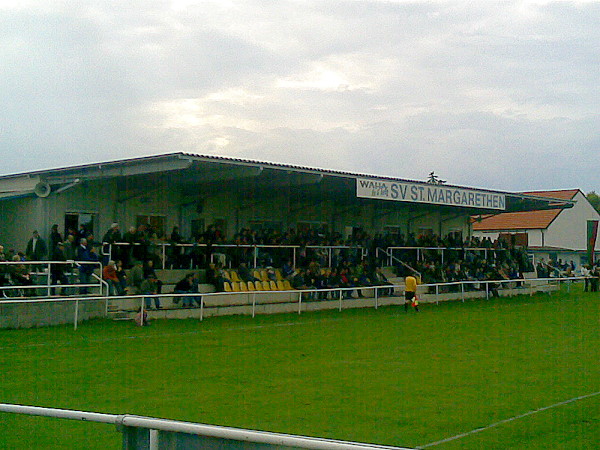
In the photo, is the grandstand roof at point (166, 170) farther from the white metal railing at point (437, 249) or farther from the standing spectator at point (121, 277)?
the white metal railing at point (437, 249)

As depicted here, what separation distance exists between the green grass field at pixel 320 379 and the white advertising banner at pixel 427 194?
7.73 metres

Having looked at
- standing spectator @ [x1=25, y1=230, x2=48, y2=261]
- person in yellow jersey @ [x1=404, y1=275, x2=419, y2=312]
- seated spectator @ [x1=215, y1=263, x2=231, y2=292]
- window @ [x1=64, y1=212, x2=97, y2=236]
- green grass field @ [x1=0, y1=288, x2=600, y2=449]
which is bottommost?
green grass field @ [x1=0, y1=288, x2=600, y2=449]

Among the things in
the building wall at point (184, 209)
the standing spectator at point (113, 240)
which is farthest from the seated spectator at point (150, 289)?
the building wall at point (184, 209)

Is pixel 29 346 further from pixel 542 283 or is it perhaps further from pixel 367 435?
pixel 542 283

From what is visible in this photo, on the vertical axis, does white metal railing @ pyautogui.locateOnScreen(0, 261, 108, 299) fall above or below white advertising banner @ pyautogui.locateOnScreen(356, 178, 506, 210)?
below

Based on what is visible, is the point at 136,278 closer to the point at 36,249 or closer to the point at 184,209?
the point at 36,249

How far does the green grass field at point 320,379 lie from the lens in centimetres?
771

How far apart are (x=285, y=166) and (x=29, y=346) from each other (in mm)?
11621

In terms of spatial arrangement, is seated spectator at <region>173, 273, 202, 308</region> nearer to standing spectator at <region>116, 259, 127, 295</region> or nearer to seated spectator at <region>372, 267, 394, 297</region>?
standing spectator at <region>116, 259, 127, 295</region>

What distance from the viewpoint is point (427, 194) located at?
2980 cm

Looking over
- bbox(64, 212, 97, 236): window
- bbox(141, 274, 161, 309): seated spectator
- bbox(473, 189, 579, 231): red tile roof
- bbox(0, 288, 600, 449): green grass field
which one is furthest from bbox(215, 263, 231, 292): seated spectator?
bbox(473, 189, 579, 231): red tile roof

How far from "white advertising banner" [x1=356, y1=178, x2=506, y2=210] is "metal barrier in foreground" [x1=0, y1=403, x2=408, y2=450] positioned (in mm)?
22746

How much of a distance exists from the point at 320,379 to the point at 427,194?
1948 cm

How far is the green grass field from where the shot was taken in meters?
7.71
